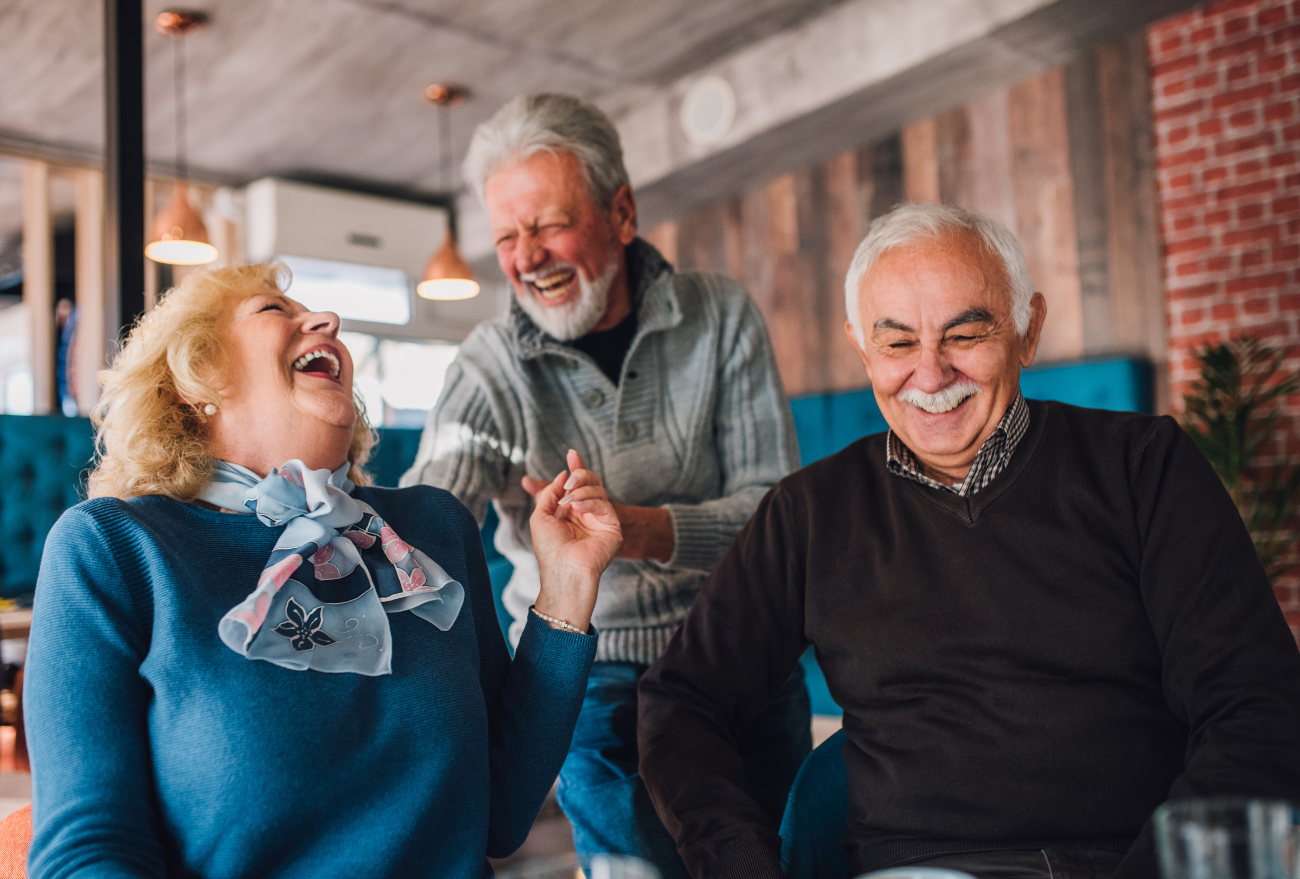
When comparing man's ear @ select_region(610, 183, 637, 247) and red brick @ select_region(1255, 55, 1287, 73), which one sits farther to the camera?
red brick @ select_region(1255, 55, 1287, 73)

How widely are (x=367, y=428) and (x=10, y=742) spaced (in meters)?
2.14

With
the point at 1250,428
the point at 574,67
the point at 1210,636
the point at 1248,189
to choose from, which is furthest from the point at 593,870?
the point at 574,67

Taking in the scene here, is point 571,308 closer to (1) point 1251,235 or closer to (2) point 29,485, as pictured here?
(2) point 29,485

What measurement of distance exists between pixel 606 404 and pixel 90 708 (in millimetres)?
949

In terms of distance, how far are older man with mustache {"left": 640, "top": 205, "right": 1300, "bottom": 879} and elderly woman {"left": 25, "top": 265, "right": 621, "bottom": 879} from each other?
22 centimetres

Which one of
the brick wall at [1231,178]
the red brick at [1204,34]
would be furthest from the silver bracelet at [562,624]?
the red brick at [1204,34]

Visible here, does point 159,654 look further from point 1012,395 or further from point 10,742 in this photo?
point 10,742

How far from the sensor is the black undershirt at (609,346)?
1779 millimetres

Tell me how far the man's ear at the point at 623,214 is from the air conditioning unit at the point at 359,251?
4.94 meters

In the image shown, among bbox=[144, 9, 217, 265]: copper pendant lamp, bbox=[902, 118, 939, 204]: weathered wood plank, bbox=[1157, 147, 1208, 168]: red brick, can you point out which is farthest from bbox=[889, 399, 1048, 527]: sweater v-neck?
bbox=[144, 9, 217, 265]: copper pendant lamp

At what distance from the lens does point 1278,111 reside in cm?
376

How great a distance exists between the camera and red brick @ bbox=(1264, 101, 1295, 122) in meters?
Answer: 3.74

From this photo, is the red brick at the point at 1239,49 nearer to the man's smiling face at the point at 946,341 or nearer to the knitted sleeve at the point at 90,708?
the man's smiling face at the point at 946,341

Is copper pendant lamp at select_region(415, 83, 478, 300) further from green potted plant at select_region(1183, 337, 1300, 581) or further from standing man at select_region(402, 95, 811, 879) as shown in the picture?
standing man at select_region(402, 95, 811, 879)
